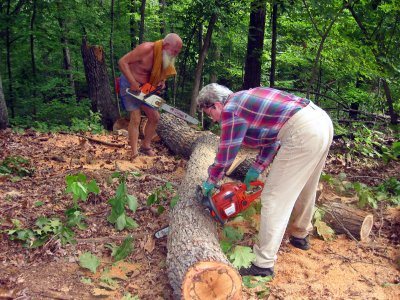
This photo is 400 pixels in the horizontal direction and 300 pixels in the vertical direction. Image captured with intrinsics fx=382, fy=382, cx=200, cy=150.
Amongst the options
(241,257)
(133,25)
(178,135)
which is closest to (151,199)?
(241,257)

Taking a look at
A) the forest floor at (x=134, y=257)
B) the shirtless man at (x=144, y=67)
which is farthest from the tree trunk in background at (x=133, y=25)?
the forest floor at (x=134, y=257)

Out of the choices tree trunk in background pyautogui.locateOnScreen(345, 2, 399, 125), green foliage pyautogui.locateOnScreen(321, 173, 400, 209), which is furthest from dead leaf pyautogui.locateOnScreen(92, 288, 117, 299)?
tree trunk in background pyautogui.locateOnScreen(345, 2, 399, 125)

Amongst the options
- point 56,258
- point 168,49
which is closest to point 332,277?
point 56,258

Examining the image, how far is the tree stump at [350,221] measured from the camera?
12.9 ft

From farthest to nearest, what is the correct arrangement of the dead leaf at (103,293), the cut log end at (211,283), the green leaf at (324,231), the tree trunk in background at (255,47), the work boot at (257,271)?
the tree trunk in background at (255,47), the green leaf at (324,231), the work boot at (257,271), the dead leaf at (103,293), the cut log end at (211,283)

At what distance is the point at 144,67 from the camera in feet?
18.2

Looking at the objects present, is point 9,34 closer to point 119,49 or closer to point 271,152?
point 119,49

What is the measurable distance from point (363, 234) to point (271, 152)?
1.37 meters

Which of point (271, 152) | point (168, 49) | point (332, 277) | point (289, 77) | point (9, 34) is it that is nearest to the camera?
point (332, 277)

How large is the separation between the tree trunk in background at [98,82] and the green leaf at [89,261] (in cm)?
630

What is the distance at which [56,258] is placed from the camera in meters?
3.19

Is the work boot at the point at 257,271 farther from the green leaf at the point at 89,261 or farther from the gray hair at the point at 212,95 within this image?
the gray hair at the point at 212,95

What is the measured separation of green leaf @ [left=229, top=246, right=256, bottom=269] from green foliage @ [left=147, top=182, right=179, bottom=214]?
34.4 inches

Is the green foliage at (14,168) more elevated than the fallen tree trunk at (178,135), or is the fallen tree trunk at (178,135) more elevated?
the fallen tree trunk at (178,135)
